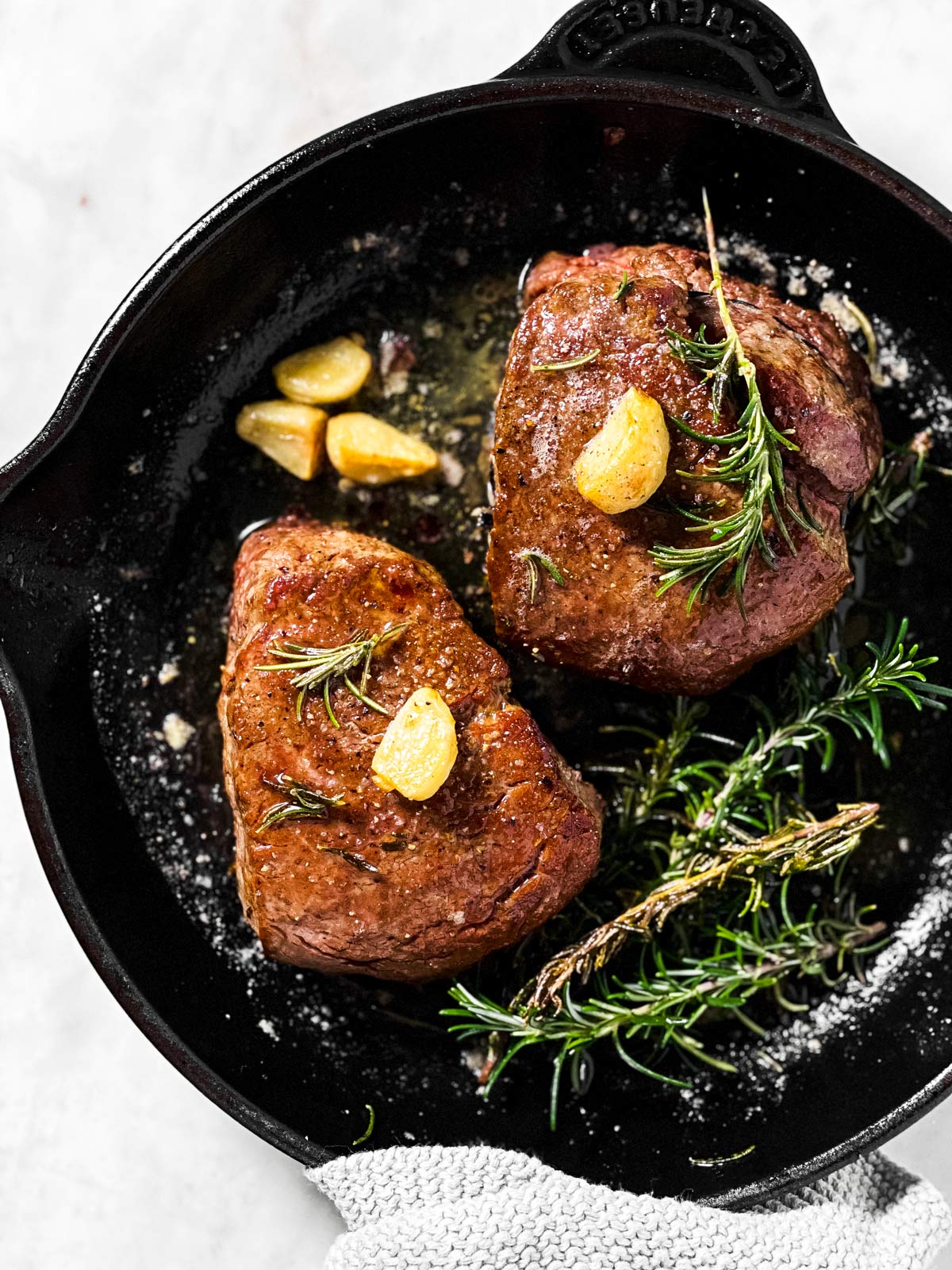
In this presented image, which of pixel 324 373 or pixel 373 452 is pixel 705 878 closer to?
pixel 373 452

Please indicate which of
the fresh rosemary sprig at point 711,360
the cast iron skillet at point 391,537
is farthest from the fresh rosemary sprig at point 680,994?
the fresh rosemary sprig at point 711,360

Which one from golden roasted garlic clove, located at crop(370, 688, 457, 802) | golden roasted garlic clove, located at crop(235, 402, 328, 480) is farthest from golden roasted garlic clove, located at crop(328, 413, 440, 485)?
golden roasted garlic clove, located at crop(370, 688, 457, 802)

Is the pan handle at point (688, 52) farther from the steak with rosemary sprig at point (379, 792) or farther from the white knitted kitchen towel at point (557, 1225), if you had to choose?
the white knitted kitchen towel at point (557, 1225)

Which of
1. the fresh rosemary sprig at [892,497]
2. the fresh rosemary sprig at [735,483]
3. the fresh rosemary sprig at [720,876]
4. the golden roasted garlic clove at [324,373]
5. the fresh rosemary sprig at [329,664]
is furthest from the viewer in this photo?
the golden roasted garlic clove at [324,373]

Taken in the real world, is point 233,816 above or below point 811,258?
below

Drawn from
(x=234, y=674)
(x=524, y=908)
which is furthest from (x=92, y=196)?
(x=524, y=908)

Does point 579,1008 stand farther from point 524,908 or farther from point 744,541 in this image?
point 744,541
